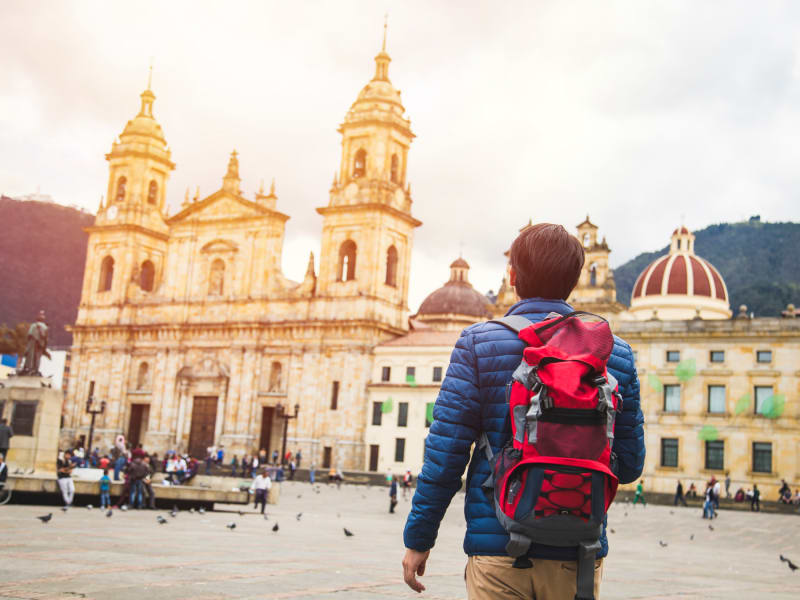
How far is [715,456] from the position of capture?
47469 mm

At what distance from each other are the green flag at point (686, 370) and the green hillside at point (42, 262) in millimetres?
90513

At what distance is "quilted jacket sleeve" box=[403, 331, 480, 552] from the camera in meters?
3.29

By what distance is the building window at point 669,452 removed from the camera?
159 feet

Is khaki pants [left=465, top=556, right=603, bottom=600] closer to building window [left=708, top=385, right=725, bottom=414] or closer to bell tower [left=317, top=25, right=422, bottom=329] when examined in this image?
building window [left=708, top=385, right=725, bottom=414]

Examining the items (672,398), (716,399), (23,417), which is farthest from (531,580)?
(672,398)

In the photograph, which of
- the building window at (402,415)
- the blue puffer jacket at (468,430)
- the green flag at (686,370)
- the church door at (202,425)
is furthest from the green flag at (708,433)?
the blue puffer jacket at (468,430)

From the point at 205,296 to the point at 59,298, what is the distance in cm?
6862

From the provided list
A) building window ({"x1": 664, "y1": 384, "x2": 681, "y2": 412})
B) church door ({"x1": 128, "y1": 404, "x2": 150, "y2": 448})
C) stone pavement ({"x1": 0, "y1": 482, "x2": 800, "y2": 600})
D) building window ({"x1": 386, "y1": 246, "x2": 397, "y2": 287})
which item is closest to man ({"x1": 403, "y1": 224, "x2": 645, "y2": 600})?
stone pavement ({"x1": 0, "y1": 482, "x2": 800, "y2": 600})

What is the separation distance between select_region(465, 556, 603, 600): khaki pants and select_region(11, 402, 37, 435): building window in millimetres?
19864

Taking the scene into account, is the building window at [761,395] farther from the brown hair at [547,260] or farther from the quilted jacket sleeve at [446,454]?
the quilted jacket sleeve at [446,454]

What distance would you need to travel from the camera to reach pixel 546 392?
2.98 m

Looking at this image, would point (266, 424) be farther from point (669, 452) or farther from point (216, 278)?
point (669, 452)

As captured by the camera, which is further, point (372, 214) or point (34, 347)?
point (372, 214)

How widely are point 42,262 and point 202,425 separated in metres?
74.7
